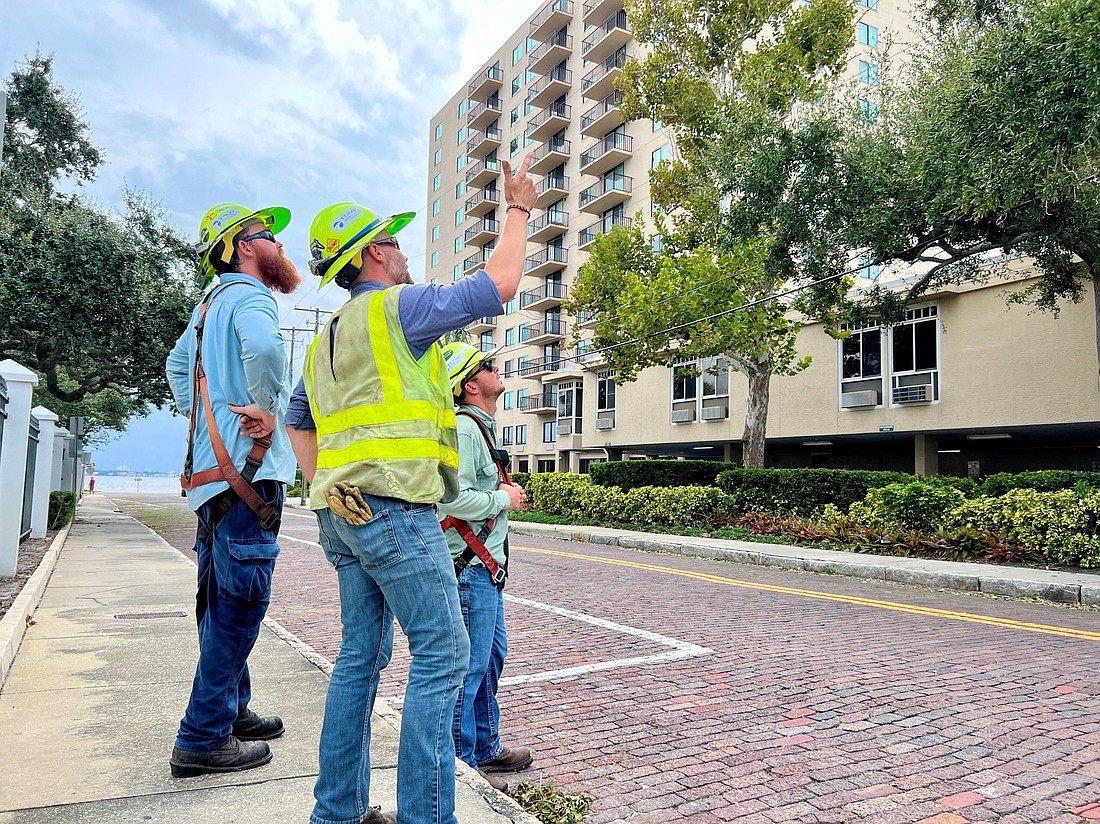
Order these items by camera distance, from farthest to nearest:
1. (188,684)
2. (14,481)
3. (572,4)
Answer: (572,4), (14,481), (188,684)

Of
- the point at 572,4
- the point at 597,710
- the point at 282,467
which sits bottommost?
the point at 597,710

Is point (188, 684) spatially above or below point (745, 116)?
below

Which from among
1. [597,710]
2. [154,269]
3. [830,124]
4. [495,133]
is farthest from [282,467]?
[495,133]

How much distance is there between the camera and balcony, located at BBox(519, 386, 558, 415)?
5103cm

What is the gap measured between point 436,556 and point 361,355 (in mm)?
643

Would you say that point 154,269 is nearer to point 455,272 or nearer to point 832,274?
point 832,274

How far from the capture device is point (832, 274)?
18.1m

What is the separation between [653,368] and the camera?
35.2m

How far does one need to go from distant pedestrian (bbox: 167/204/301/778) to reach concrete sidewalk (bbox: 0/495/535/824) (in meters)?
0.16

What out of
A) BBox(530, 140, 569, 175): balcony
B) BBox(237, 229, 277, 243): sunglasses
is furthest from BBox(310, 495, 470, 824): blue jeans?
BBox(530, 140, 569, 175): balcony

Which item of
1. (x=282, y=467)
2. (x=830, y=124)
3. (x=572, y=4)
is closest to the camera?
(x=282, y=467)

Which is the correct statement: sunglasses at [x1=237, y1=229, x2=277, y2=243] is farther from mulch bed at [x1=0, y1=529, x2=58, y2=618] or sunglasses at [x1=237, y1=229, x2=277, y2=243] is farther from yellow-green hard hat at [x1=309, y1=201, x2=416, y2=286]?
mulch bed at [x1=0, y1=529, x2=58, y2=618]

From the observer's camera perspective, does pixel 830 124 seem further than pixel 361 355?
Yes

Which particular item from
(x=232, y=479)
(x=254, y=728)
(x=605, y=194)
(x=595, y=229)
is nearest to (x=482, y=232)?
(x=595, y=229)
